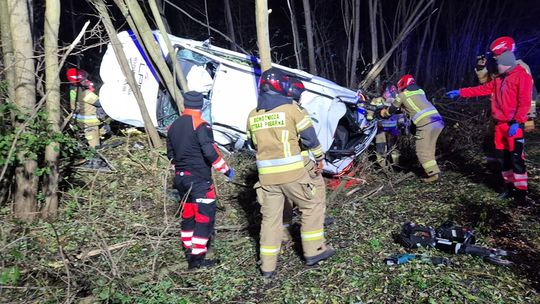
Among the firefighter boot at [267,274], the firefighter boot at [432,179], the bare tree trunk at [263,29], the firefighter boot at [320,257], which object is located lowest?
the firefighter boot at [267,274]

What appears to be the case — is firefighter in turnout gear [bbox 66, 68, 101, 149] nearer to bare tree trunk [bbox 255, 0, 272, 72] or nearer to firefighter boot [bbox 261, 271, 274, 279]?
bare tree trunk [bbox 255, 0, 272, 72]

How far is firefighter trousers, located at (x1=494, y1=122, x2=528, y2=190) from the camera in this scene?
193 inches

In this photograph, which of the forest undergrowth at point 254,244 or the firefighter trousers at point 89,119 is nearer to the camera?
the forest undergrowth at point 254,244

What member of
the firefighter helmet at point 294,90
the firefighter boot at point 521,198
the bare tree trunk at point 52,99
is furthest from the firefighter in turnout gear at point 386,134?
the bare tree trunk at point 52,99

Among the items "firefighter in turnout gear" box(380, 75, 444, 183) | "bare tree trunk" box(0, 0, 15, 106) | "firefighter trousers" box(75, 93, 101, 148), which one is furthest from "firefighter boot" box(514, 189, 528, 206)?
"firefighter trousers" box(75, 93, 101, 148)

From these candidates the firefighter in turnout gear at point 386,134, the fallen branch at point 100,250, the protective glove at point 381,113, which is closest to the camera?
the fallen branch at point 100,250

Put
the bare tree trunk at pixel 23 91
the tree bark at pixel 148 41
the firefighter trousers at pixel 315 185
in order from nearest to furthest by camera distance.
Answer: the firefighter trousers at pixel 315 185, the bare tree trunk at pixel 23 91, the tree bark at pixel 148 41

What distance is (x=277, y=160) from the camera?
12.6ft

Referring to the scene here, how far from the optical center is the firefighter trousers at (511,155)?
4906 millimetres

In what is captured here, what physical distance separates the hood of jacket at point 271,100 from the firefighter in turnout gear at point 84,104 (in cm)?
434

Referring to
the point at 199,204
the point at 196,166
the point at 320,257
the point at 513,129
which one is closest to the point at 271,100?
the point at 196,166

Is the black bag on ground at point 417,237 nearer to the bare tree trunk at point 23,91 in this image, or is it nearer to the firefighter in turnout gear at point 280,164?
the firefighter in turnout gear at point 280,164

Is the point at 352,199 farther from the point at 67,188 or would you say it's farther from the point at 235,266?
the point at 67,188

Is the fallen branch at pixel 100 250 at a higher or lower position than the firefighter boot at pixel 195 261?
higher
